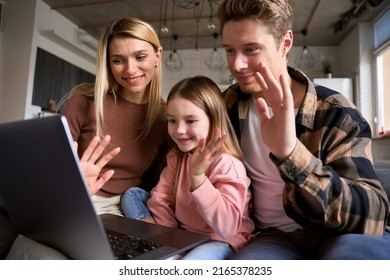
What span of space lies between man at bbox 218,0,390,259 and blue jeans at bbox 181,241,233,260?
0.04m

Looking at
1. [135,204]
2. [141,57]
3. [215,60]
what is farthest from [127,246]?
[215,60]

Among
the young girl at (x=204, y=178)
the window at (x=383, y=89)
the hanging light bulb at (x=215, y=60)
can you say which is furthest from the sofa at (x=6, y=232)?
the hanging light bulb at (x=215, y=60)

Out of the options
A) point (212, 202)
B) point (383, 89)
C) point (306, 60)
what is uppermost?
point (306, 60)

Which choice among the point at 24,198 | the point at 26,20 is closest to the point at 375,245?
the point at 24,198

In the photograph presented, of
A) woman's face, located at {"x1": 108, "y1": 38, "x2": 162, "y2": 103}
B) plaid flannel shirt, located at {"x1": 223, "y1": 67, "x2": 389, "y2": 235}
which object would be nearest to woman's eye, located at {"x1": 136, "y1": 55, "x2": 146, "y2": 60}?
woman's face, located at {"x1": 108, "y1": 38, "x2": 162, "y2": 103}

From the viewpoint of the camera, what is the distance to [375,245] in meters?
0.58

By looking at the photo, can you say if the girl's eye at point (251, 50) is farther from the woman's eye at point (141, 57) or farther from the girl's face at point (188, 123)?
the woman's eye at point (141, 57)

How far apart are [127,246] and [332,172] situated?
0.47 metres

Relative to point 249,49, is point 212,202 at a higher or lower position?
lower

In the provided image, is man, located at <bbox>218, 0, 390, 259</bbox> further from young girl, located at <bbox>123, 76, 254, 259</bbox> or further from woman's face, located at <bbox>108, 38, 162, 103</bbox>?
woman's face, located at <bbox>108, 38, 162, 103</bbox>

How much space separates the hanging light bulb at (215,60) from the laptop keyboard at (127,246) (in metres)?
4.58

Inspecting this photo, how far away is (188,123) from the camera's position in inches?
37.2

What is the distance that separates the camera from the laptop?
0.42 metres

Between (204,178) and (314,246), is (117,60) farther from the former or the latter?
(314,246)
